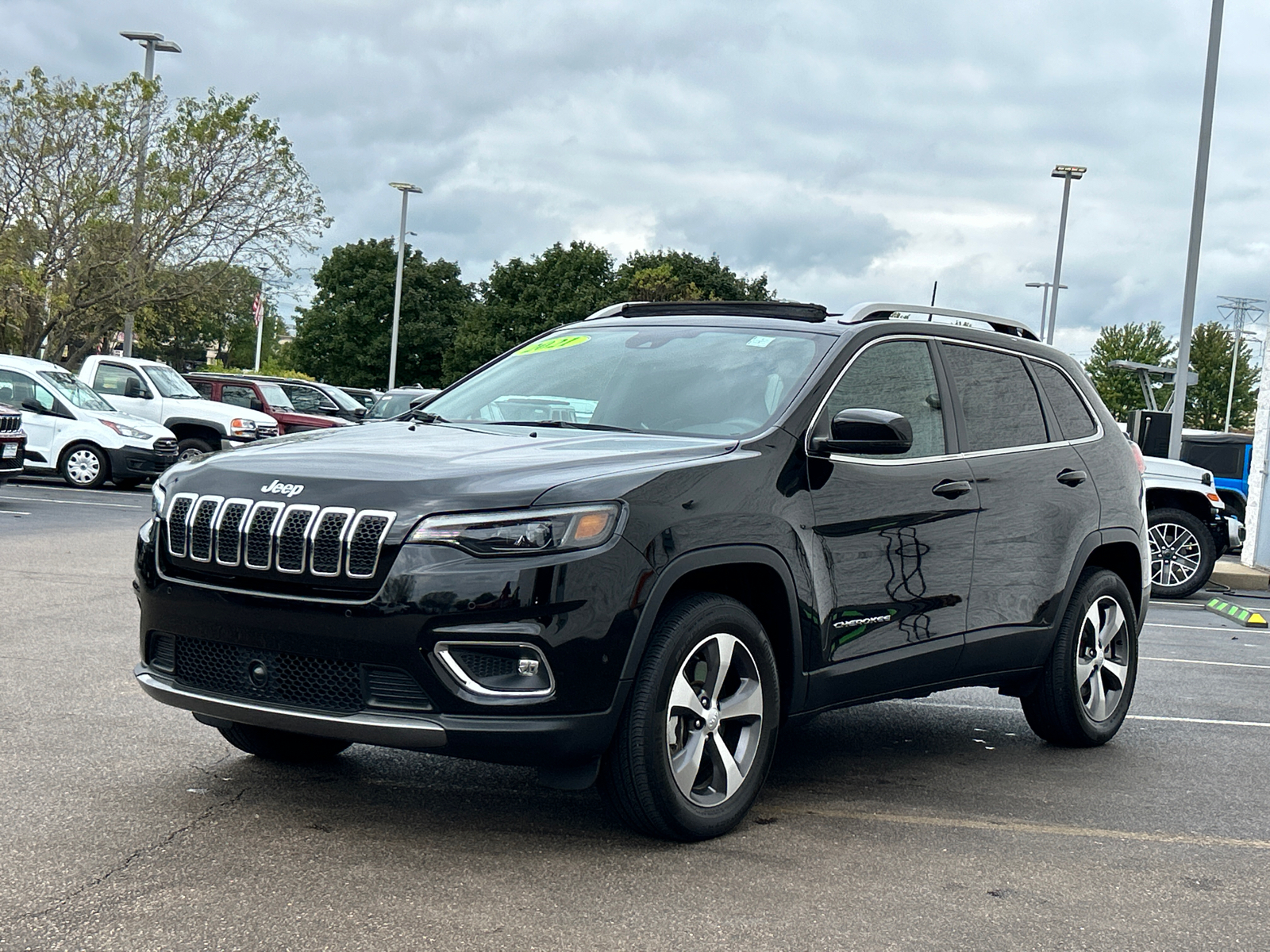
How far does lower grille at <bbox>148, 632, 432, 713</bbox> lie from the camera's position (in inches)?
161

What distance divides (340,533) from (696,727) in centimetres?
124

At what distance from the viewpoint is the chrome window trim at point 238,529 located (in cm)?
421

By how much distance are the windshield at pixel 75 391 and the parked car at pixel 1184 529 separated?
46.2 feet

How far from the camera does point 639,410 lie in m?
5.19

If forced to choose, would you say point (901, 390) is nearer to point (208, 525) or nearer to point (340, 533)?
point (340, 533)

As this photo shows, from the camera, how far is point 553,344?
6016 millimetres

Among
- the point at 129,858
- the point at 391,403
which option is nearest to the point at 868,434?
the point at 129,858

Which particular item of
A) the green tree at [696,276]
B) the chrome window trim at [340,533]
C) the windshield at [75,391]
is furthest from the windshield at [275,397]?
the green tree at [696,276]

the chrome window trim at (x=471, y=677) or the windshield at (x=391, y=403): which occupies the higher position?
the windshield at (x=391, y=403)

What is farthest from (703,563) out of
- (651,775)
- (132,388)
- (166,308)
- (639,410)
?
(166,308)

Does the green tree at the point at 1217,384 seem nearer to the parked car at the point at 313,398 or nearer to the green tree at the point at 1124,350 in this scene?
the green tree at the point at 1124,350

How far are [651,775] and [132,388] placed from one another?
2125cm

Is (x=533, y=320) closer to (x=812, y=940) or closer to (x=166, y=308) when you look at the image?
(x=166, y=308)

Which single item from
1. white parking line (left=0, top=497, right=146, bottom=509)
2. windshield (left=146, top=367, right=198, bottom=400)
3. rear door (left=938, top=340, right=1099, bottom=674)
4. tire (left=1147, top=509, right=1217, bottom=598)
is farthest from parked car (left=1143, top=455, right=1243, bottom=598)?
windshield (left=146, top=367, right=198, bottom=400)
